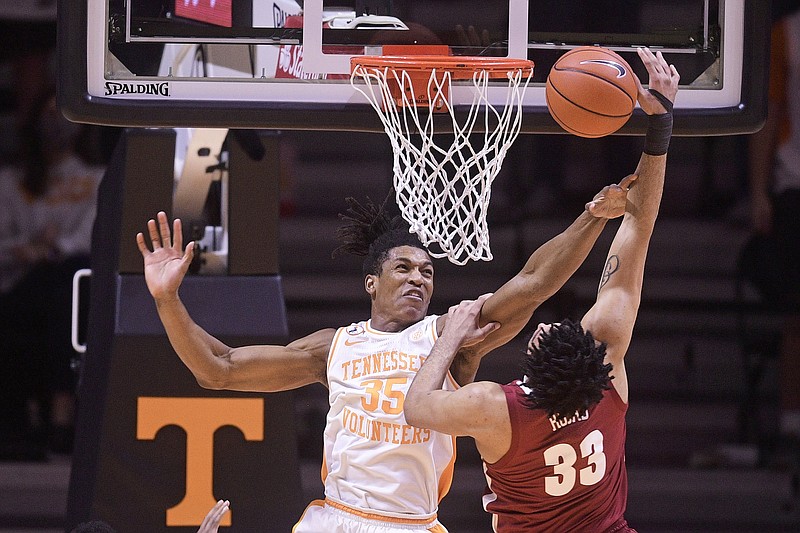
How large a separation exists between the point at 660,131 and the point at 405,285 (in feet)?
3.38

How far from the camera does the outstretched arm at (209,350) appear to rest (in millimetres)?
4230

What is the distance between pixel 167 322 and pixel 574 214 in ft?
17.3

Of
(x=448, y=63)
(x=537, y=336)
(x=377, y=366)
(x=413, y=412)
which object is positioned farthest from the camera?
(x=377, y=366)

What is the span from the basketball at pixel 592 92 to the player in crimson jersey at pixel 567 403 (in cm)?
13

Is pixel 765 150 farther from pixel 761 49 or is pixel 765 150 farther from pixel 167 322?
pixel 167 322

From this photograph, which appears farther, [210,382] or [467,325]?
[210,382]

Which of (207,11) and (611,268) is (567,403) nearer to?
(611,268)

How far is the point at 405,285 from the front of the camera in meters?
4.40

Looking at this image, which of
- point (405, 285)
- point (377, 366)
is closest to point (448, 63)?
point (405, 285)

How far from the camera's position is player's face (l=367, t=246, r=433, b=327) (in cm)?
440

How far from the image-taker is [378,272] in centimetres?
453

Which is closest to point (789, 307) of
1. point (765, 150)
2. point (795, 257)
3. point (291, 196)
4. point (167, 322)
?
point (795, 257)

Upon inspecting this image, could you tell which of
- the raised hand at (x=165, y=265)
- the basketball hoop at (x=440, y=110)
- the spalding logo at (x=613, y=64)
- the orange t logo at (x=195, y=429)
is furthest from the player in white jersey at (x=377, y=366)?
the orange t logo at (x=195, y=429)

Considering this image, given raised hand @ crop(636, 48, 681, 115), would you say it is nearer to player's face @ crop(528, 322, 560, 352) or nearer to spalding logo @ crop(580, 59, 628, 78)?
spalding logo @ crop(580, 59, 628, 78)
